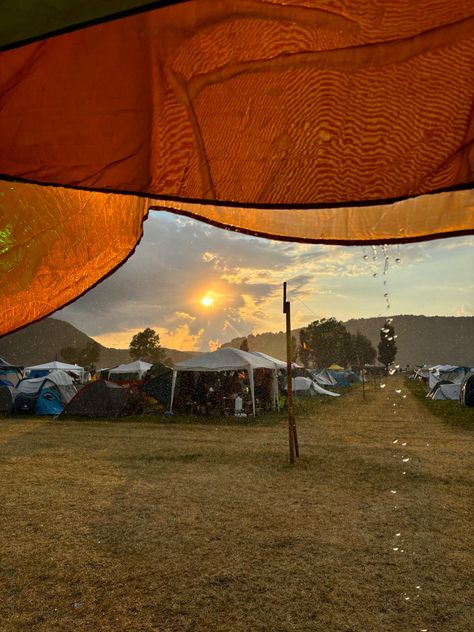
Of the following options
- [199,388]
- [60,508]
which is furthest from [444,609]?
[199,388]

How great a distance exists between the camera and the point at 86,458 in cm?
956

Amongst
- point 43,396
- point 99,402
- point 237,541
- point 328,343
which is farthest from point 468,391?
point 328,343

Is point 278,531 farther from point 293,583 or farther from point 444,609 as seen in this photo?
point 444,609

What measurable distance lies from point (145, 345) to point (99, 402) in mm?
81841

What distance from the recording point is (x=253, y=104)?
1.10m

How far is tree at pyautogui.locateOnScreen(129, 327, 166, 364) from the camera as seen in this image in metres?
98.0

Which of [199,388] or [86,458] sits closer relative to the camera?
[86,458]

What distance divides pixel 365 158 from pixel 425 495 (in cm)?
649

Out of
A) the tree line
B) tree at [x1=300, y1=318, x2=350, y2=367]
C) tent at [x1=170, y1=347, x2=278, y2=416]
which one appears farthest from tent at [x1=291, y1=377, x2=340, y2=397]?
tree at [x1=300, y1=318, x2=350, y2=367]

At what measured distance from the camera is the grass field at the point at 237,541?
3436mm

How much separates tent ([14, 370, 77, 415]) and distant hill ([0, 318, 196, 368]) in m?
134

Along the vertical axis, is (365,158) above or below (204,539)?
above

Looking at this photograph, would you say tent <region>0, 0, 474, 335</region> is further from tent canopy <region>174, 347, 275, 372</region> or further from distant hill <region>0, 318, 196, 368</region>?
distant hill <region>0, 318, 196, 368</region>

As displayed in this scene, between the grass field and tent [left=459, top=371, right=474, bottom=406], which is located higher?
tent [left=459, top=371, right=474, bottom=406]
